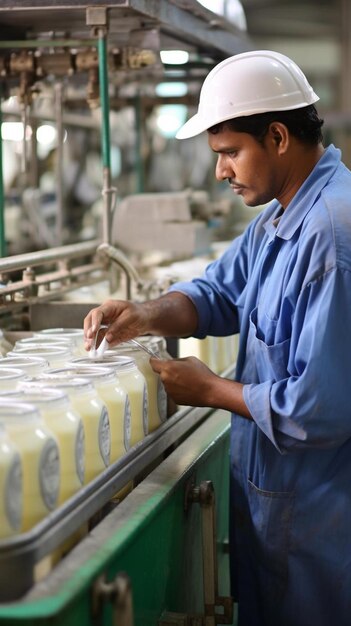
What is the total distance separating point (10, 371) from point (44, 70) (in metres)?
1.90

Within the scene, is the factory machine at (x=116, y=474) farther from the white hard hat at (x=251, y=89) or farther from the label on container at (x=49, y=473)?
the white hard hat at (x=251, y=89)

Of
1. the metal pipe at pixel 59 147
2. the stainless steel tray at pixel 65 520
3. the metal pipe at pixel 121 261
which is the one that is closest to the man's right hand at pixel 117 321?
the stainless steel tray at pixel 65 520

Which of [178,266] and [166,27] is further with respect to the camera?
[178,266]

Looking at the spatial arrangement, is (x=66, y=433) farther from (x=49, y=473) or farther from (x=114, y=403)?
(x=114, y=403)

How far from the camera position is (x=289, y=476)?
2260 millimetres

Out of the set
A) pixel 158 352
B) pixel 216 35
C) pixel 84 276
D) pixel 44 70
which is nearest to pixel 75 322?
pixel 158 352

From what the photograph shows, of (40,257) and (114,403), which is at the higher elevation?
(40,257)

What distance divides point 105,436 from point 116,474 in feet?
0.27

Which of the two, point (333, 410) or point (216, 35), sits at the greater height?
point (216, 35)

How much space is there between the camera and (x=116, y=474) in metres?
1.92

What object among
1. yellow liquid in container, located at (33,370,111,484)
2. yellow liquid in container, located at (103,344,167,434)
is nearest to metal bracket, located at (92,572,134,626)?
yellow liquid in container, located at (33,370,111,484)

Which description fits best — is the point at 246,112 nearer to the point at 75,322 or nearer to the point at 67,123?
the point at 75,322

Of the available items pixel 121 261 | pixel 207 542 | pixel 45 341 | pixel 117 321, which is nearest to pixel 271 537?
pixel 207 542

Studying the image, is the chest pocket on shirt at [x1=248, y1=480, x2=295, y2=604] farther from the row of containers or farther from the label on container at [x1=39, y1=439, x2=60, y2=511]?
the label on container at [x1=39, y1=439, x2=60, y2=511]
